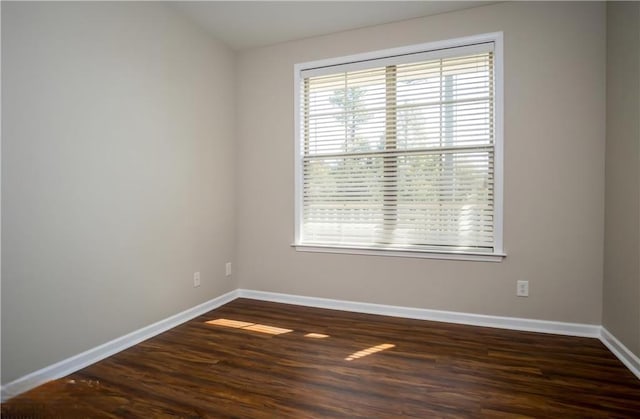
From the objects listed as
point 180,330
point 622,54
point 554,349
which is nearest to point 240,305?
point 180,330

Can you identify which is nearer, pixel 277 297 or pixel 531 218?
pixel 531 218

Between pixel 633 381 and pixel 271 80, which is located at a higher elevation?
pixel 271 80

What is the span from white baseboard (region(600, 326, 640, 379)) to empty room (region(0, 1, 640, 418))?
1.2 inches

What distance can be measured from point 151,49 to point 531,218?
3.24 m

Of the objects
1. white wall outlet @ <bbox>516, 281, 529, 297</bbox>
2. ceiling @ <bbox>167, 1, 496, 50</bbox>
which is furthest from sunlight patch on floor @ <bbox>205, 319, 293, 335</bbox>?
ceiling @ <bbox>167, 1, 496, 50</bbox>

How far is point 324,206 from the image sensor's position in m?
3.25

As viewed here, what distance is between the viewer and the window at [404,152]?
8.91 feet

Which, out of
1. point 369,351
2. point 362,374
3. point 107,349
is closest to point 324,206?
point 369,351

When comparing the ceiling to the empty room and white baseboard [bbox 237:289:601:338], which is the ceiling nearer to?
the empty room

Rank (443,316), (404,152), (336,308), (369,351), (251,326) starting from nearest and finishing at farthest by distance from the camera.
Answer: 1. (369,351)
2. (251,326)
3. (443,316)
4. (404,152)
5. (336,308)

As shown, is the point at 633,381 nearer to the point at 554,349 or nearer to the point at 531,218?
the point at 554,349

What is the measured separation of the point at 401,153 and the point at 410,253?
2.96 ft

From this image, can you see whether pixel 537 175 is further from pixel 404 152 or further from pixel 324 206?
pixel 324 206

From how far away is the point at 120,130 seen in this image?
2.26 metres
